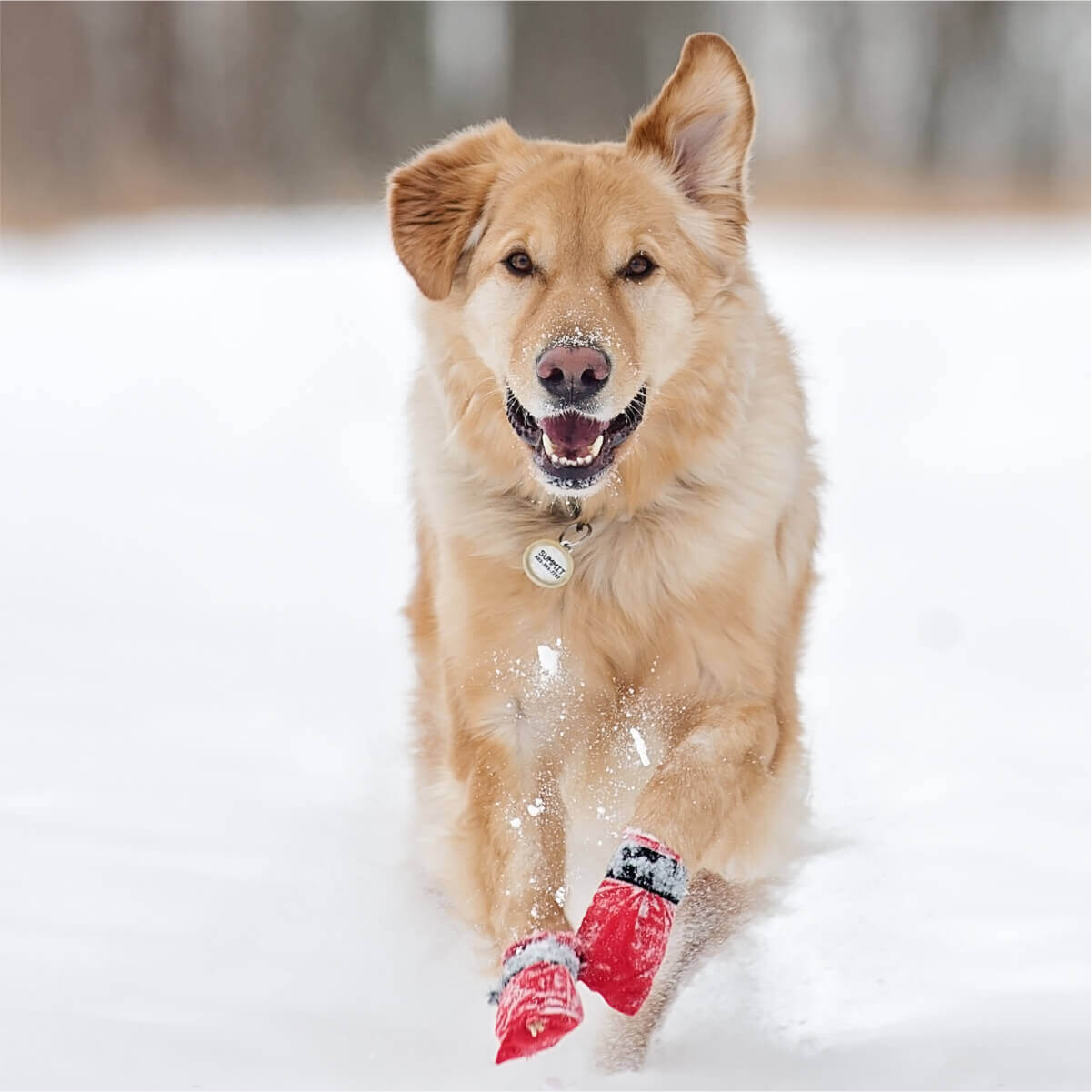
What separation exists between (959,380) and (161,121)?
9576 millimetres

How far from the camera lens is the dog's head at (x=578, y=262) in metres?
3.21

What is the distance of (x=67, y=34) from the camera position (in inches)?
636

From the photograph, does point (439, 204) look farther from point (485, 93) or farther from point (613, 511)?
point (485, 93)

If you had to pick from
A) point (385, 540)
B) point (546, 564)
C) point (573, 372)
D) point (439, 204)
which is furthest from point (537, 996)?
point (385, 540)

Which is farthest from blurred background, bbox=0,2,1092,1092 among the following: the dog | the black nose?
the black nose

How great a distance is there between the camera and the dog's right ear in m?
3.58

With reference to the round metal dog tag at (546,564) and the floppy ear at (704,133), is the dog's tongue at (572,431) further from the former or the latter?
the floppy ear at (704,133)

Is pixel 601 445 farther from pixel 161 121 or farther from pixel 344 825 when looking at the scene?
pixel 161 121

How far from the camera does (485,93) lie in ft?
53.7

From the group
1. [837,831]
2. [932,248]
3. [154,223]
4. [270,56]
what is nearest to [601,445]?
[837,831]

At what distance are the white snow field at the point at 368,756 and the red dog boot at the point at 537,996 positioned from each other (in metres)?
0.27

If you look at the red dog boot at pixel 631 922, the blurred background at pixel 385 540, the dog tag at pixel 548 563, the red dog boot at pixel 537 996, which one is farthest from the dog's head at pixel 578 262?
the red dog boot at pixel 537 996

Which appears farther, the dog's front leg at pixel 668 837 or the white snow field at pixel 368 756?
the white snow field at pixel 368 756

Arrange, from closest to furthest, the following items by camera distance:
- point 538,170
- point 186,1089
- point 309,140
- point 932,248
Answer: point 186,1089 < point 538,170 < point 932,248 < point 309,140
